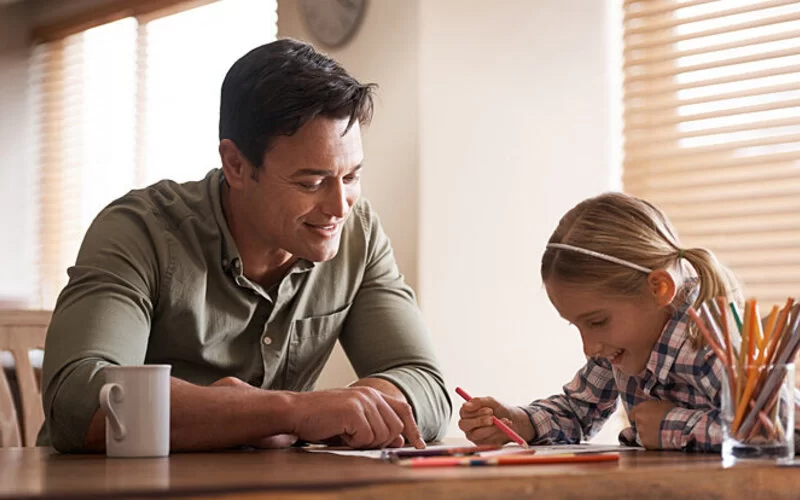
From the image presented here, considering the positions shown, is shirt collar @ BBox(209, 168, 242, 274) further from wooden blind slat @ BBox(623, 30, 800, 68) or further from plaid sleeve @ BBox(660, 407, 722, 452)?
wooden blind slat @ BBox(623, 30, 800, 68)

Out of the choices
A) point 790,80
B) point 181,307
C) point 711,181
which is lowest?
point 181,307

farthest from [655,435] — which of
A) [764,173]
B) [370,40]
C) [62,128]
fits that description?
[62,128]

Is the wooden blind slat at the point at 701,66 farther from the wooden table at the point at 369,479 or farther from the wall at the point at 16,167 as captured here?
the wall at the point at 16,167

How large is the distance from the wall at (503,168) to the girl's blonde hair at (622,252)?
4.36 feet

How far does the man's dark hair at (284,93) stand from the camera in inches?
69.6

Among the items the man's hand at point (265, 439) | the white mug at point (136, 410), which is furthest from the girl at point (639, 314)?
the white mug at point (136, 410)

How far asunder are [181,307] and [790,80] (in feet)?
5.91

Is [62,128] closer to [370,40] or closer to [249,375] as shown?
[370,40]

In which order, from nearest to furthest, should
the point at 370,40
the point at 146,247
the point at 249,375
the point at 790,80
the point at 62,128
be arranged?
the point at 146,247 → the point at 249,375 → the point at 790,80 → the point at 370,40 → the point at 62,128

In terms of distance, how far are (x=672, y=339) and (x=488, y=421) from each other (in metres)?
0.29

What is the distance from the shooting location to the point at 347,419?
145 centimetres

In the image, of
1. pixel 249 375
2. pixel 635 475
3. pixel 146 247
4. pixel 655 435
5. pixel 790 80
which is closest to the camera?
pixel 635 475

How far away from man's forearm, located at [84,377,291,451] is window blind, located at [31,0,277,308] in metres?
2.95

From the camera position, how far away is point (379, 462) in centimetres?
117
